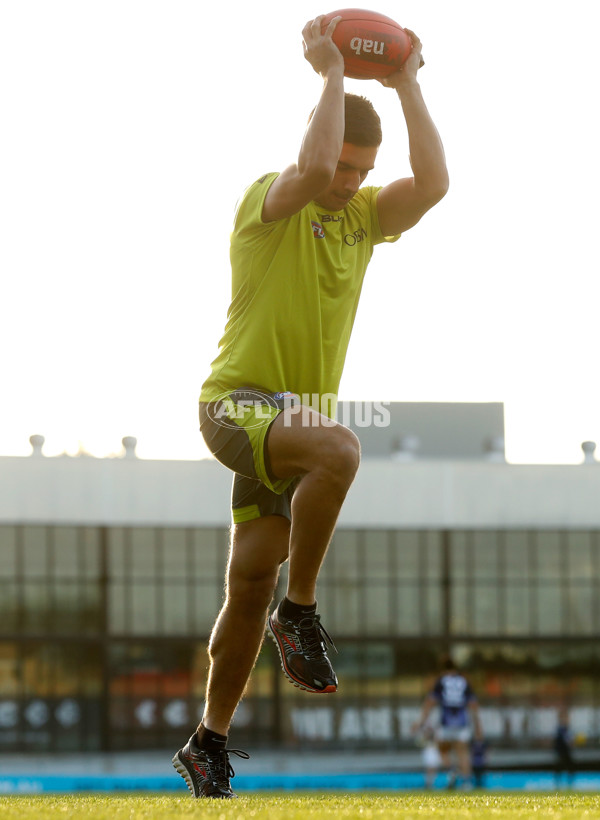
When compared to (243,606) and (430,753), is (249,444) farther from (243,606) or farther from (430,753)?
(430,753)

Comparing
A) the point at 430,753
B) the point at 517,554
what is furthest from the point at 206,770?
the point at 517,554

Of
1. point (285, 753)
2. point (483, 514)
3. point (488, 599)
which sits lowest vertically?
point (285, 753)

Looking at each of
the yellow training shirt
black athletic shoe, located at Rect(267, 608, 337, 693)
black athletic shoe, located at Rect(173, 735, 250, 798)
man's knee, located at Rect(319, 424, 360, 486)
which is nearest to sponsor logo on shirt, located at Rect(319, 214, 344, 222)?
the yellow training shirt

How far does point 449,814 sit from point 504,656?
24.1 m

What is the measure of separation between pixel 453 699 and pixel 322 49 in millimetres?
11921

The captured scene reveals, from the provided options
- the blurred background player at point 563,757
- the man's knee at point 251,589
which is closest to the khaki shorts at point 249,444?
the man's knee at point 251,589

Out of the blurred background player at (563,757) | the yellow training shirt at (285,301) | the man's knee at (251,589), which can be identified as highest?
the yellow training shirt at (285,301)

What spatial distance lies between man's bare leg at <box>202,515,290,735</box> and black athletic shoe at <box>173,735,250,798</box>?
9 centimetres

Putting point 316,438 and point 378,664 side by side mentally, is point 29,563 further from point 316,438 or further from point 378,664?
point 316,438

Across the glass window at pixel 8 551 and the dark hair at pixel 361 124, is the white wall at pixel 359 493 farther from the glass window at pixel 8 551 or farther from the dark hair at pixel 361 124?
the dark hair at pixel 361 124

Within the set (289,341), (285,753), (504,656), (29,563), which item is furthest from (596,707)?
(289,341)

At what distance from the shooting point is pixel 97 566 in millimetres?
26406

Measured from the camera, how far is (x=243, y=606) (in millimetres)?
4605

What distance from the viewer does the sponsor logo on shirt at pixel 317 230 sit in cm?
456
